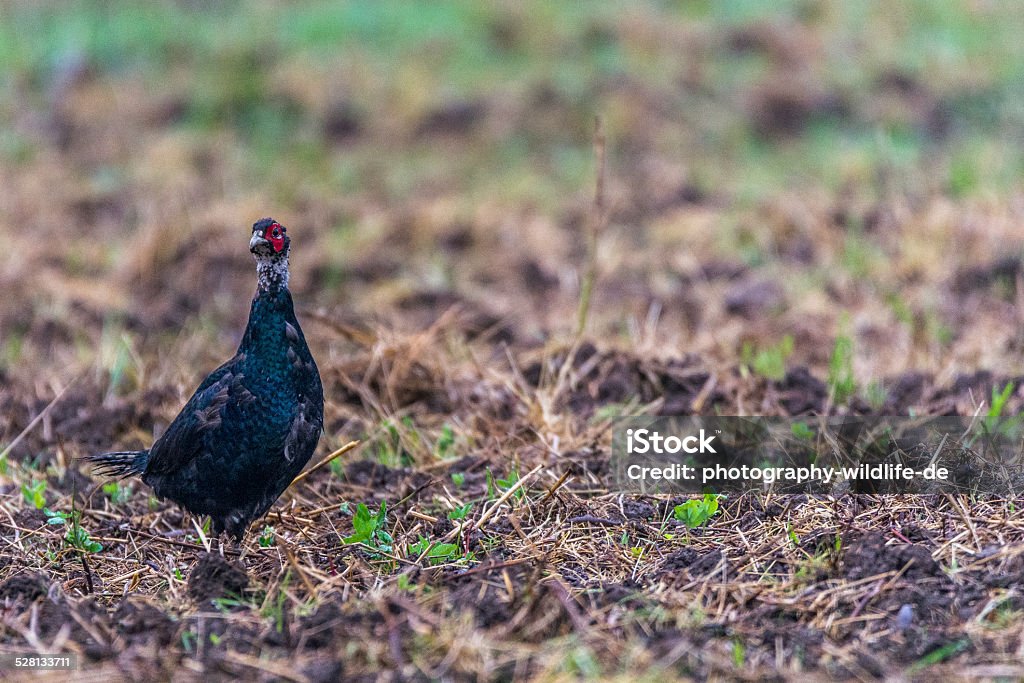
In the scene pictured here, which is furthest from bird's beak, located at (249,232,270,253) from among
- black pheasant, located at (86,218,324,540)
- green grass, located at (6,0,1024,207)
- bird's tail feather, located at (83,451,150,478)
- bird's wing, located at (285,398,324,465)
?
green grass, located at (6,0,1024,207)

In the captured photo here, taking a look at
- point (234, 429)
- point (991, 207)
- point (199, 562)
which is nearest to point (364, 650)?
point (199, 562)

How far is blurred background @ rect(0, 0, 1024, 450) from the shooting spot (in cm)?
559

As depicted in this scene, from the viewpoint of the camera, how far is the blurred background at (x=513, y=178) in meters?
5.59

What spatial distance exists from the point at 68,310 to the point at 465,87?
4161 mm

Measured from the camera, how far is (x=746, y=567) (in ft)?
10.3

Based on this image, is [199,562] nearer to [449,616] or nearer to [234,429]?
[234,429]

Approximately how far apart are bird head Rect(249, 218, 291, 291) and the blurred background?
49.8 inches

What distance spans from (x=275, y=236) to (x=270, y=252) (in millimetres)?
48

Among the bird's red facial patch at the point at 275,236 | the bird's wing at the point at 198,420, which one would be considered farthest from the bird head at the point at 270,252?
the bird's wing at the point at 198,420

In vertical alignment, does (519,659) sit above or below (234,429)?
below

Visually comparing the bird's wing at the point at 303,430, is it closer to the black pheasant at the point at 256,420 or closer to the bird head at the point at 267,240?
the black pheasant at the point at 256,420

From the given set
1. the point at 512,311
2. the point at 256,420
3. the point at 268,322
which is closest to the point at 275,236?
the point at 268,322

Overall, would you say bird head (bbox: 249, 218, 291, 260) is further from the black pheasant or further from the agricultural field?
the agricultural field

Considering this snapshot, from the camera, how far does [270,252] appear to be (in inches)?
134
